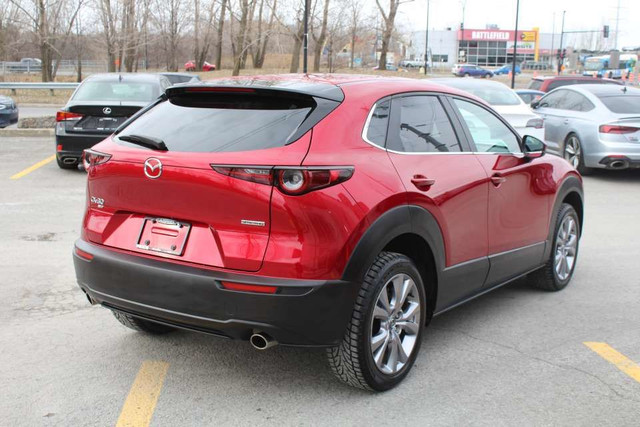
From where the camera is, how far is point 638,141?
11633mm

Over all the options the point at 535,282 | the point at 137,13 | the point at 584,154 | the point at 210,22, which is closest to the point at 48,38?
the point at 137,13

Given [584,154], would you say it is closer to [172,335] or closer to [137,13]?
[172,335]

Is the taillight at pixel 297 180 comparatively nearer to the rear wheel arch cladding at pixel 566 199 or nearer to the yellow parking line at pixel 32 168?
the rear wheel arch cladding at pixel 566 199

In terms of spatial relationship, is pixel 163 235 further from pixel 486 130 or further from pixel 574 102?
pixel 574 102

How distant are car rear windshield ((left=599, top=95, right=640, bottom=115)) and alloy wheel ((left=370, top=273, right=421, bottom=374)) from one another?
9.52 metres

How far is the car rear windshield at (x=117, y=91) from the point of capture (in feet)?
38.7

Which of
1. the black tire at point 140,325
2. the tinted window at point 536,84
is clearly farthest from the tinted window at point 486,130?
the tinted window at point 536,84

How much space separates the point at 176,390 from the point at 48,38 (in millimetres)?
40616

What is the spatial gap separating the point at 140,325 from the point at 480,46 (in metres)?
117

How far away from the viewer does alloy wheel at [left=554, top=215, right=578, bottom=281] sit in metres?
5.84

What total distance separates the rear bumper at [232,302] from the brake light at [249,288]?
0.7 inches

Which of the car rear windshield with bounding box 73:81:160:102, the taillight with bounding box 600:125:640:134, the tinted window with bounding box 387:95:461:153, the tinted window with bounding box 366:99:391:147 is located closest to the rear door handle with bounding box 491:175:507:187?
the tinted window with bounding box 387:95:461:153

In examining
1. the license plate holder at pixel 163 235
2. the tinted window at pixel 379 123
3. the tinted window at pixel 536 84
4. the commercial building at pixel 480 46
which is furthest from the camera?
the commercial building at pixel 480 46

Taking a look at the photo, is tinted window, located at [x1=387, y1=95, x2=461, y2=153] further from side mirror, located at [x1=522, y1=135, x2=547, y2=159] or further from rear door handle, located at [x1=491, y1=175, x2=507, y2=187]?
side mirror, located at [x1=522, y1=135, x2=547, y2=159]
